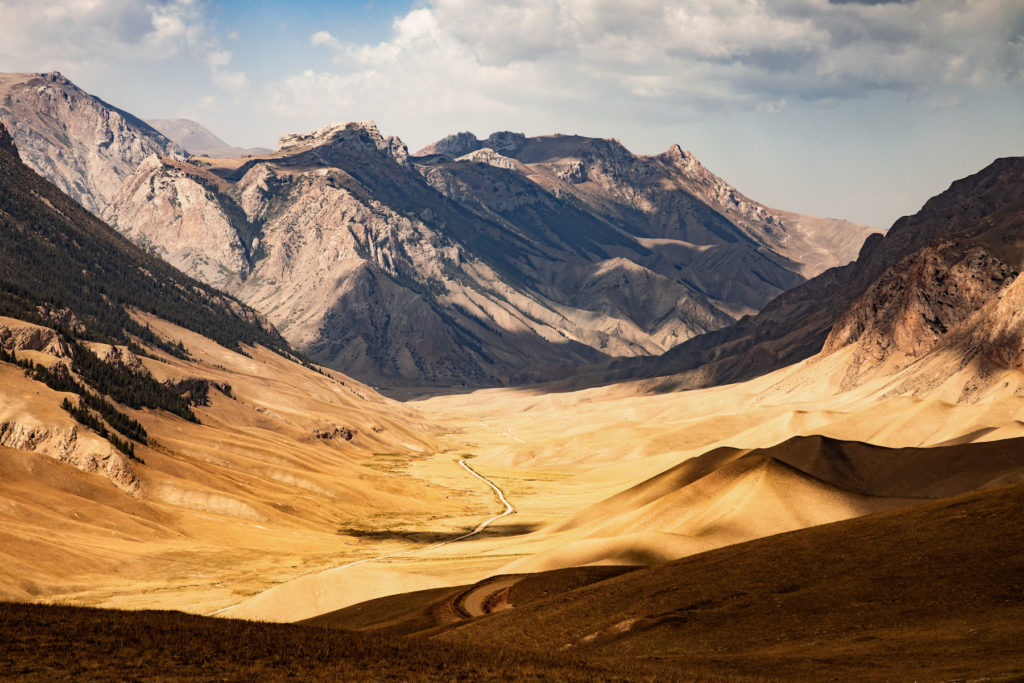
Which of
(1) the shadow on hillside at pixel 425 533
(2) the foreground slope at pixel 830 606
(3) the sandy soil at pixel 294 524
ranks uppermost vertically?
(2) the foreground slope at pixel 830 606

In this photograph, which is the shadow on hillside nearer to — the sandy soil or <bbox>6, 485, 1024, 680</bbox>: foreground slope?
the sandy soil

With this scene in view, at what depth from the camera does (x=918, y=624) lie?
161 feet

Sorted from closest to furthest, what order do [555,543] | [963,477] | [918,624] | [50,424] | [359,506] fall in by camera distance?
[918,624] < [963,477] < [555,543] < [50,424] < [359,506]

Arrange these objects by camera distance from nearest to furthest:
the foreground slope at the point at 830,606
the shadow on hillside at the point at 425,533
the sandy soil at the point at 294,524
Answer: the foreground slope at the point at 830,606 → the sandy soil at the point at 294,524 → the shadow on hillside at the point at 425,533

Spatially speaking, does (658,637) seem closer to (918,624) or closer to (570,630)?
(570,630)

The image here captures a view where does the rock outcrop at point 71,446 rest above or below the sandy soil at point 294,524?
above

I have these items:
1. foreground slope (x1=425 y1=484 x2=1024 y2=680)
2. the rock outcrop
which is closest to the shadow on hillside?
the rock outcrop

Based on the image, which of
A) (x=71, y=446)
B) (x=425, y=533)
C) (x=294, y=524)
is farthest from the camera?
(x=425, y=533)

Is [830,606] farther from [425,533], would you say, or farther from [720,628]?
[425,533]

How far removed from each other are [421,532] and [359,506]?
2658cm

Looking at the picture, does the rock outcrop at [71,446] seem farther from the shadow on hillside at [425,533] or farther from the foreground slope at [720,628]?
the foreground slope at [720,628]

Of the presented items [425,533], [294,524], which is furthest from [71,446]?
[425,533]

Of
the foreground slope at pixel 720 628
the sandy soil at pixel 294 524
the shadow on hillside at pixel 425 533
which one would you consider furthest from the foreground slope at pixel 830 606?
the shadow on hillside at pixel 425 533

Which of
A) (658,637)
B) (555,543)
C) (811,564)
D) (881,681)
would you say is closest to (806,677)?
(881,681)
